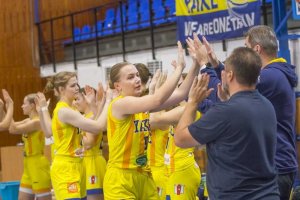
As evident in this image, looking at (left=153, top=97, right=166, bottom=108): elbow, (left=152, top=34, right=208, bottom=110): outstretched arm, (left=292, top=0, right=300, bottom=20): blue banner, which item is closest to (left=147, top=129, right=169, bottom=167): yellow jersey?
(left=152, top=34, right=208, bottom=110): outstretched arm

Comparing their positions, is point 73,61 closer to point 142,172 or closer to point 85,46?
point 85,46

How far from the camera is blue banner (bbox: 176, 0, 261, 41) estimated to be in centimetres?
1006

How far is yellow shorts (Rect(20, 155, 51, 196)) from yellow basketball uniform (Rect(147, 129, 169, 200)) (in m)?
2.42

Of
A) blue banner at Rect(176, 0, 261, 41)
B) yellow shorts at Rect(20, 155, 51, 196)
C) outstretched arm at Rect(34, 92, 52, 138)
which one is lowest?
yellow shorts at Rect(20, 155, 51, 196)

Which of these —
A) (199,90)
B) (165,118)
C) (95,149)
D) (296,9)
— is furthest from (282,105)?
(296,9)

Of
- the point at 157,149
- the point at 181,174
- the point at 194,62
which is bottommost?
the point at 181,174

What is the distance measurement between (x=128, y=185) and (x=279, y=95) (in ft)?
5.08

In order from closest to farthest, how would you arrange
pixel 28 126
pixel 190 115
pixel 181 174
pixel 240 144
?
1. pixel 240 144
2. pixel 190 115
3. pixel 181 174
4. pixel 28 126

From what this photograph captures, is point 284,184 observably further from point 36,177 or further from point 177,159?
point 36,177

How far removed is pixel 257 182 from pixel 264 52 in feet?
3.69

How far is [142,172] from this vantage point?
207 inches

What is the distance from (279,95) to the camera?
4289mm

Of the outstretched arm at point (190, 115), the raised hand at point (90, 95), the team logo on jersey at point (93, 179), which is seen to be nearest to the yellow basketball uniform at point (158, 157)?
the raised hand at point (90, 95)

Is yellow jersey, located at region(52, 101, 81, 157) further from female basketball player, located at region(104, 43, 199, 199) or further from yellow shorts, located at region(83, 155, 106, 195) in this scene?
female basketball player, located at region(104, 43, 199, 199)
